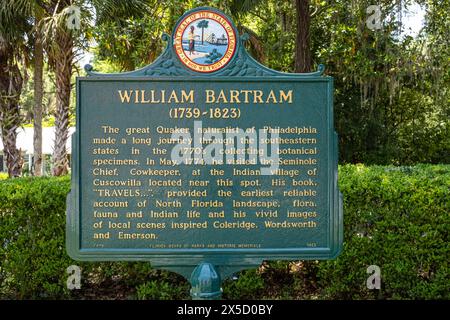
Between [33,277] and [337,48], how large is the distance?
369 inches

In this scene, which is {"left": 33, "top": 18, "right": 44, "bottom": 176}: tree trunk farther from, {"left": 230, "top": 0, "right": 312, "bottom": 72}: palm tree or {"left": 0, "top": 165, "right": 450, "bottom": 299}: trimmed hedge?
{"left": 0, "top": 165, "right": 450, "bottom": 299}: trimmed hedge

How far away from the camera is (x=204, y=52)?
4.44m

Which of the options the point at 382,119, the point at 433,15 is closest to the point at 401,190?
the point at 433,15

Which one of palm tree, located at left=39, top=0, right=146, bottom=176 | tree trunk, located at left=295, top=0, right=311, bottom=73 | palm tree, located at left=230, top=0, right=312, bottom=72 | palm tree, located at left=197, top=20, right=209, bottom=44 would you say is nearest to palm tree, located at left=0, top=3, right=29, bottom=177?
palm tree, located at left=39, top=0, right=146, bottom=176

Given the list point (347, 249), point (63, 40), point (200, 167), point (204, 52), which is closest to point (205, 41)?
point (204, 52)

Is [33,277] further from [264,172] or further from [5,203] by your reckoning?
[264,172]

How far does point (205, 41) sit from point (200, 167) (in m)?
1.08

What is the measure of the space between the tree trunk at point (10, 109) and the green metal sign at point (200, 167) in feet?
29.8

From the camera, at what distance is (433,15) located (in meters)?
13.5

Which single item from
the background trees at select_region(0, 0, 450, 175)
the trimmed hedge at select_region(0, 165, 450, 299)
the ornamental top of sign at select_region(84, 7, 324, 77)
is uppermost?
the background trees at select_region(0, 0, 450, 175)

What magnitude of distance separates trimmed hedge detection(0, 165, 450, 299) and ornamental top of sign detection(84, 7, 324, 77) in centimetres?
218

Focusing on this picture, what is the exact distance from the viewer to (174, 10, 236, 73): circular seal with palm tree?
439 centimetres

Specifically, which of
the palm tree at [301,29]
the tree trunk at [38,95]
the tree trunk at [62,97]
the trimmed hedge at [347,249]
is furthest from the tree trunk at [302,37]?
the tree trunk at [38,95]

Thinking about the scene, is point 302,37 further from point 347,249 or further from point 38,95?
point 38,95
